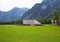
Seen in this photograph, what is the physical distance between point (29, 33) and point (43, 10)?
0.80 meters

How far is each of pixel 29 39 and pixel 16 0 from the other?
1.26 meters

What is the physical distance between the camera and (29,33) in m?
4.26

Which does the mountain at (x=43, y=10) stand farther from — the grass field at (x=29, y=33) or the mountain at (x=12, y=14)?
the grass field at (x=29, y=33)

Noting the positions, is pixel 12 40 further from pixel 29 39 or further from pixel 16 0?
pixel 16 0

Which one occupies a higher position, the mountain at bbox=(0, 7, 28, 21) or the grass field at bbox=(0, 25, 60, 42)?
the mountain at bbox=(0, 7, 28, 21)

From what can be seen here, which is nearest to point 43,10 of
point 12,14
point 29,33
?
point 29,33

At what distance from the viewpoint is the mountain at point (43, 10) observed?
14.6 ft

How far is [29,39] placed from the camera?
4.04m

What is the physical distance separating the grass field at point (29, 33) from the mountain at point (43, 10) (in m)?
0.32

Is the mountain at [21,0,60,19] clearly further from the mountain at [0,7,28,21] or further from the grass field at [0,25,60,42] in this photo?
the grass field at [0,25,60,42]

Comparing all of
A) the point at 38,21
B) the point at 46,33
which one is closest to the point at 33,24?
the point at 38,21

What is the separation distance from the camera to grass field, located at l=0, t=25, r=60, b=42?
4.04 meters

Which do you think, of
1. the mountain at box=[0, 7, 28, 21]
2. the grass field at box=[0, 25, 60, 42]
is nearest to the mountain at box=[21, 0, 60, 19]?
the mountain at box=[0, 7, 28, 21]

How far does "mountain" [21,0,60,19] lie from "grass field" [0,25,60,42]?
1.06 ft
